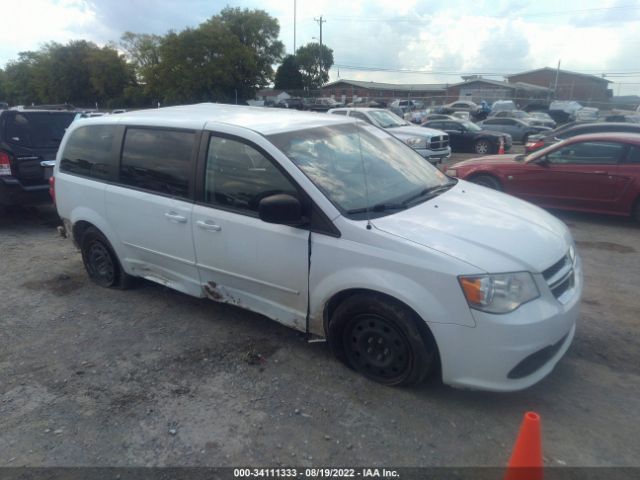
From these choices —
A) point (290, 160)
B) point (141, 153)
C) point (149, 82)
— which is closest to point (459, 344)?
point (290, 160)

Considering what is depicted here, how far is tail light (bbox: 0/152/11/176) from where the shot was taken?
718 cm

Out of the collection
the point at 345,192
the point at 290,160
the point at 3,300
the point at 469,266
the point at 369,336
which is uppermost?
the point at 290,160

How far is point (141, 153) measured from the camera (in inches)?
173

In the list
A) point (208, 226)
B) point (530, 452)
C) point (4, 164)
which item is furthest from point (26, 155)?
point (530, 452)

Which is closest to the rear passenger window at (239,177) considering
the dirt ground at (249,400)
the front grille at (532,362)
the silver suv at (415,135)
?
the dirt ground at (249,400)

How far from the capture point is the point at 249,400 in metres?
3.25

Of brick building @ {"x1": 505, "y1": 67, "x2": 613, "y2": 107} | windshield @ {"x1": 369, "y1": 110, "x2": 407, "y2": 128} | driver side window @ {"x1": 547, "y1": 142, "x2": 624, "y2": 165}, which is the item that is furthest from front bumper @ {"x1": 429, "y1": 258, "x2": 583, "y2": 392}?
brick building @ {"x1": 505, "y1": 67, "x2": 613, "y2": 107}

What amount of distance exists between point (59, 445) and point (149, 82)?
60.2m

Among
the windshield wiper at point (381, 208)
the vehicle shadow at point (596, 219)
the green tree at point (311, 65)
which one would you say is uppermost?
the green tree at point (311, 65)

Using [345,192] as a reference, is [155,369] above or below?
below

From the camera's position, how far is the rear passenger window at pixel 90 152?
15.3 feet

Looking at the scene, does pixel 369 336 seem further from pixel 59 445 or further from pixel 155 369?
pixel 59 445

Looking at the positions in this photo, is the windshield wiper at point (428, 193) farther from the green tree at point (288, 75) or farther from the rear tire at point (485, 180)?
the green tree at point (288, 75)

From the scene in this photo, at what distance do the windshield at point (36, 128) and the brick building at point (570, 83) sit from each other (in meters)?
70.9
